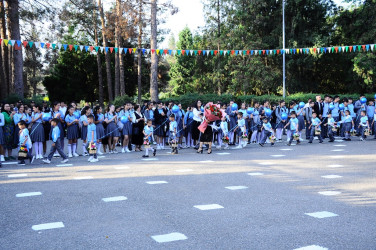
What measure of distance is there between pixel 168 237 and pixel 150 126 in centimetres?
853

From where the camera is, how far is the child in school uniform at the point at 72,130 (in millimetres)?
13508

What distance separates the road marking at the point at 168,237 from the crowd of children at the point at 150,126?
7.51 meters

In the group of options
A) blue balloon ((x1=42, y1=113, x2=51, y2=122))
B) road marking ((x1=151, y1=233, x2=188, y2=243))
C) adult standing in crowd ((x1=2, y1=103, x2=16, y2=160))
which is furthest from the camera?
blue balloon ((x1=42, y1=113, x2=51, y2=122))

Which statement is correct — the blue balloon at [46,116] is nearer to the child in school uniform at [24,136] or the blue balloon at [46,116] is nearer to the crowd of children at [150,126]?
the crowd of children at [150,126]

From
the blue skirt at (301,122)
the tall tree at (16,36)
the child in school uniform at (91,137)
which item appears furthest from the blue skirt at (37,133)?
the blue skirt at (301,122)

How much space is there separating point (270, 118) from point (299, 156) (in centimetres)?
512

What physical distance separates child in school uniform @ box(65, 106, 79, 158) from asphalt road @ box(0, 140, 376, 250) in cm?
234

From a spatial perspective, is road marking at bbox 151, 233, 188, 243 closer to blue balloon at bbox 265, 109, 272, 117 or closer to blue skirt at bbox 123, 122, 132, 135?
blue skirt at bbox 123, 122, 132, 135

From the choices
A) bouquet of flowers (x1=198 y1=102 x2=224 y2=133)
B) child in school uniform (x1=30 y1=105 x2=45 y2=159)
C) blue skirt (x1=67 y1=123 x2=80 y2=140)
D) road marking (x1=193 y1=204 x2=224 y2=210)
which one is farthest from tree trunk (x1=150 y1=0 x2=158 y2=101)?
road marking (x1=193 y1=204 x2=224 y2=210)

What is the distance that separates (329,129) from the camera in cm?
1719

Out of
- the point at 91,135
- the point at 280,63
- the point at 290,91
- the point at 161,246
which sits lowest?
the point at 161,246

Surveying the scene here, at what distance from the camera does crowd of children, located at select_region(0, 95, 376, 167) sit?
12.8 metres

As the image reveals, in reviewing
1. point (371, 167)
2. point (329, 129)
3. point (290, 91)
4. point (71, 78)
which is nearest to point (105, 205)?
point (371, 167)

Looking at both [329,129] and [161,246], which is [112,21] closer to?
[329,129]
